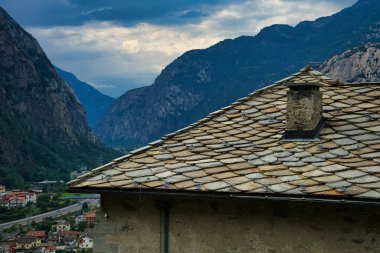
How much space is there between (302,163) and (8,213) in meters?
165

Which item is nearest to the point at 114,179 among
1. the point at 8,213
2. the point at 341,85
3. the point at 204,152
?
the point at 204,152

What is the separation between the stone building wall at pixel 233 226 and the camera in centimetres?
725

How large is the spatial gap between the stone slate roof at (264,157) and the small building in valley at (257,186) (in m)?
0.02

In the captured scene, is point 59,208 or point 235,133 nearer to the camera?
point 235,133

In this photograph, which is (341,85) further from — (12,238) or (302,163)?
(12,238)

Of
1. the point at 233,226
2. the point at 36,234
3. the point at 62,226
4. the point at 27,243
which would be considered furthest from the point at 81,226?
the point at 233,226

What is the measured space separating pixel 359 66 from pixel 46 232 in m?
88.2

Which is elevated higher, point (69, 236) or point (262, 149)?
point (262, 149)

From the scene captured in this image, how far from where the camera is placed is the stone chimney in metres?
8.67

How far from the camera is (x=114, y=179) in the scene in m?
8.28

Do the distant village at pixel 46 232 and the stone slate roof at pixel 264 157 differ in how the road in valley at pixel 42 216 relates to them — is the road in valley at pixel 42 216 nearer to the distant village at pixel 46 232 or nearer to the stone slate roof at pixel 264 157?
the distant village at pixel 46 232

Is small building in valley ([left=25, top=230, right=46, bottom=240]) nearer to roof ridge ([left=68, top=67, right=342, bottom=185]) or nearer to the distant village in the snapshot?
the distant village

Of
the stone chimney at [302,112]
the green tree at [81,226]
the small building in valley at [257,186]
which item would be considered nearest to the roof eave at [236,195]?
the small building in valley at [257,186]

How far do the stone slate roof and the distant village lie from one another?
97595 millimetres
